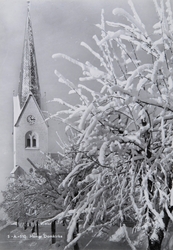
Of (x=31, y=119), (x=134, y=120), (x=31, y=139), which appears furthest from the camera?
(x=31, y=119)

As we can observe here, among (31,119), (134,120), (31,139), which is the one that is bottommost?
(134,120)

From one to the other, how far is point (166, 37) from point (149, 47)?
15 cm

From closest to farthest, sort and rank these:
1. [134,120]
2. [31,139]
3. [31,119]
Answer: [134,120] → [31,139] → [31,119]

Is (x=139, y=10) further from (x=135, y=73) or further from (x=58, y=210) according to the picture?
(x=58, y=210)

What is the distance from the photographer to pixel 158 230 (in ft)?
9.50

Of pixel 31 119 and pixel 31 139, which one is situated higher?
pixel 31 119

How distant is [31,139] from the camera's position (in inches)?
719

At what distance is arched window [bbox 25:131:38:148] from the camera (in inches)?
690

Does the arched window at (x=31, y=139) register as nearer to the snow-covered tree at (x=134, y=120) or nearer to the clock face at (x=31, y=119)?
the clock face at (x=31, y=119)

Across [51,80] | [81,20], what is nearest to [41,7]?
[81,20]

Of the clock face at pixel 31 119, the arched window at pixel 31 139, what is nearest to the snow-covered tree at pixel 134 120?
the arched window at pixel 31 139

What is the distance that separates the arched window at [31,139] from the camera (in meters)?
17.5

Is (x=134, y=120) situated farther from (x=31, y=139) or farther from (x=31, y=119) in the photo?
(x=31, y=119)

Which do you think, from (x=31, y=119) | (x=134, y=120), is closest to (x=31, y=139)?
(x=31, y=119)
